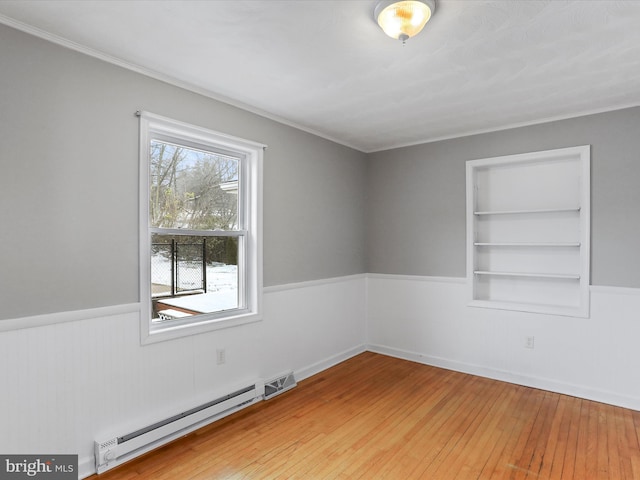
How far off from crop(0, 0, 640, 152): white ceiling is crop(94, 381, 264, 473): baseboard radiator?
8.04 ft

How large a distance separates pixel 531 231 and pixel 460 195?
0.80 m

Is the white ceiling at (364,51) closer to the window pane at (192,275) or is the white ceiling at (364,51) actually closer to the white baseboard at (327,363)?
the window pane at (192,275)

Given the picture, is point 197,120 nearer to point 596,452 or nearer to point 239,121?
point 239,121

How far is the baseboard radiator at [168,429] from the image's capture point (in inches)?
89.9

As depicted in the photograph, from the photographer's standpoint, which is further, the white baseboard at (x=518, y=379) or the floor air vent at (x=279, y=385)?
the floor air vent at (x=279, y=385)

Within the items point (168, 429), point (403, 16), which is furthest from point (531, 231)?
point (168, 429)

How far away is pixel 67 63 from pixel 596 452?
423 cm

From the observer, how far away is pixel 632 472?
2285 mm

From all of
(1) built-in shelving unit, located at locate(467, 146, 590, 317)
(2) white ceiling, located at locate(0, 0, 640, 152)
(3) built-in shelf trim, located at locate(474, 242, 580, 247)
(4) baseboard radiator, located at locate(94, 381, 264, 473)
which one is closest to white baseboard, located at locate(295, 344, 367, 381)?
(4) baseboard radiator, located at locate(94, 381, 264, 473)

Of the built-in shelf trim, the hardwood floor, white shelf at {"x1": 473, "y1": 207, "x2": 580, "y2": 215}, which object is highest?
white shelf at {"x1": 473, "y1": 207, "x2": 580, "y2": 215}

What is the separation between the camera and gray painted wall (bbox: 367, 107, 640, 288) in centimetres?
320

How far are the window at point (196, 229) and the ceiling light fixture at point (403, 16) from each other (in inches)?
64.1

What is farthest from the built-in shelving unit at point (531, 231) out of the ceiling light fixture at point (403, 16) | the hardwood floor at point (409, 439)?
the ceiling light fixture at point (403, 16)

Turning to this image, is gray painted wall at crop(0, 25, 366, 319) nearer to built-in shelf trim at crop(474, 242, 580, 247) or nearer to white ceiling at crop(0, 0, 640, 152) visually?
white ceiling at crop(0, 0, 640, 152)
